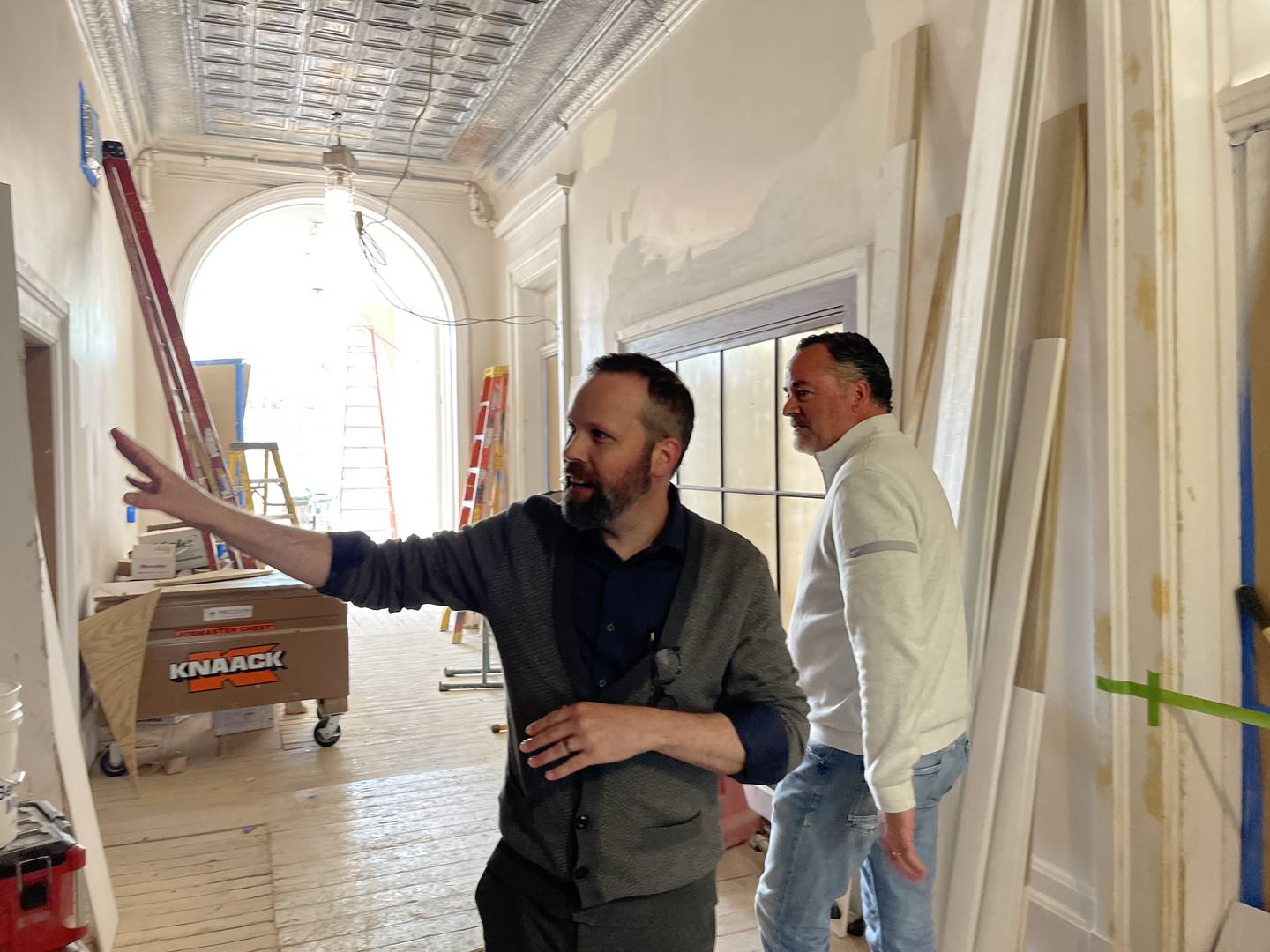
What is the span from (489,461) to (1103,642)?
5.00 m

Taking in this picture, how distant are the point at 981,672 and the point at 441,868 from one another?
6.15 ft

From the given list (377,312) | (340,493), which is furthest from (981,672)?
(377,312)

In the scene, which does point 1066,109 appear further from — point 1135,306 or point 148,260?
point 148,260

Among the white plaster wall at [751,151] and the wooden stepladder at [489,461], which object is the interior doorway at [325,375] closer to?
the wooden stepladder at [489,461]

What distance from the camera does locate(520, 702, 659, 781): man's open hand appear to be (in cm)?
107

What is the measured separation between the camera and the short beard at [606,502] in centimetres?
126

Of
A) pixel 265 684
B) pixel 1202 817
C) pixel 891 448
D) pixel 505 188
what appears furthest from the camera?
pixel 505 188

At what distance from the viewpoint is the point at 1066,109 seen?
1896mm

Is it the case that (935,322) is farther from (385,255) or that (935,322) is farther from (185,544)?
(385,255)

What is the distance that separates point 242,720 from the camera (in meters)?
4.21

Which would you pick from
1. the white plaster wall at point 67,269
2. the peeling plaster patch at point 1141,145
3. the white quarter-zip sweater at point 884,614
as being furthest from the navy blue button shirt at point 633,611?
the white plaster wall at point 67,269

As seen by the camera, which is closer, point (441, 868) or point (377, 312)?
point (441, 868)

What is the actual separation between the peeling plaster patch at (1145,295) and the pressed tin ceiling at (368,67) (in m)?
2.62

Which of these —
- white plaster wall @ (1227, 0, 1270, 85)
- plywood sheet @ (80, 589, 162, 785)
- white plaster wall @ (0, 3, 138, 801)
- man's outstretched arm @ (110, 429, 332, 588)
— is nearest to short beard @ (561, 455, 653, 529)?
man's outstretched arm @ (110, 429, 332, 588)
